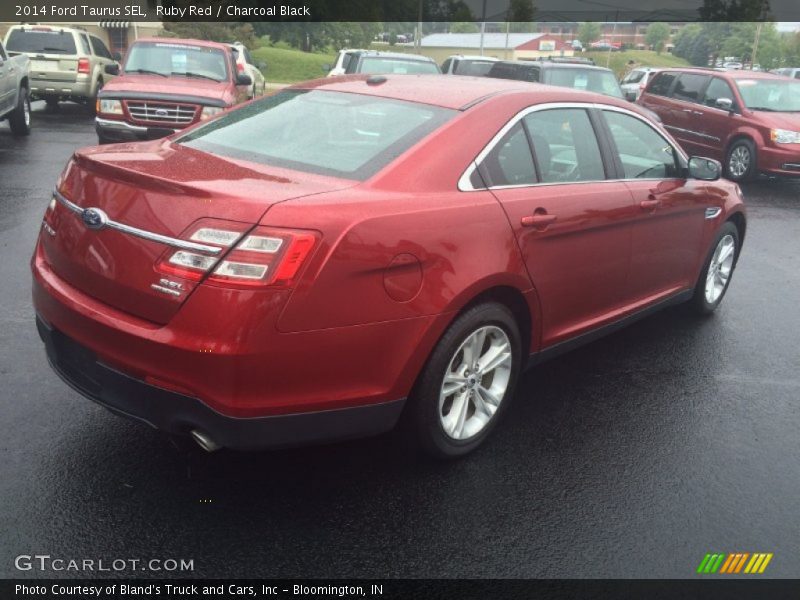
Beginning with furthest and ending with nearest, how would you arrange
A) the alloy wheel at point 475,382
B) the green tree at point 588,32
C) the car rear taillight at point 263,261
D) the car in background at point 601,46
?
the green tree at point 588,32, the car in background at point 601,46, the alloy wheel at point 475,382, the car rear taillight at point 263,261

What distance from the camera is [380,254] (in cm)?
301

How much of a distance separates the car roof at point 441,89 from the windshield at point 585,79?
35.7 ft

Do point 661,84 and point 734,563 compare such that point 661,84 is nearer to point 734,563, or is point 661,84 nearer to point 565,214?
point 565,214

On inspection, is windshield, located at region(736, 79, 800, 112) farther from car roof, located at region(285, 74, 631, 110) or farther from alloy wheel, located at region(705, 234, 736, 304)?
car roof, located at region(285, 74, 631, 110)

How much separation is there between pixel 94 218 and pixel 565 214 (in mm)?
2164

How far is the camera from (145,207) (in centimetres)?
295

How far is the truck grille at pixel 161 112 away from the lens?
10281 millimetres

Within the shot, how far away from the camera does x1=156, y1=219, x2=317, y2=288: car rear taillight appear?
9.05 ft

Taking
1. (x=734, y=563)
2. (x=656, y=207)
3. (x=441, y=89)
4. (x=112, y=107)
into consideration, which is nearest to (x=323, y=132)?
(x=441, y=89)

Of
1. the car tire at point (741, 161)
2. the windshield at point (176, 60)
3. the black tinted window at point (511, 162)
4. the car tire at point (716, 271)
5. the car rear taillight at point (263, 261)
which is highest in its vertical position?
the black tinted window at point (511, 162)

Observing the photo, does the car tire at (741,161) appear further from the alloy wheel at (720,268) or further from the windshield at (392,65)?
the alloy wheel at (720,268)

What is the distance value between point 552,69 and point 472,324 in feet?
41.5

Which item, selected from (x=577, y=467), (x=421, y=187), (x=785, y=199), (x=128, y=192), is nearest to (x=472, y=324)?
(x=421, y=187)

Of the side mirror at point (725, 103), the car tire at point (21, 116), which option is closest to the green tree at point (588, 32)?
the side mirror at point (725, 103)
